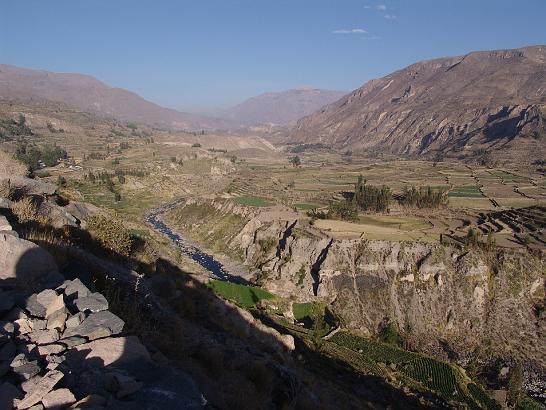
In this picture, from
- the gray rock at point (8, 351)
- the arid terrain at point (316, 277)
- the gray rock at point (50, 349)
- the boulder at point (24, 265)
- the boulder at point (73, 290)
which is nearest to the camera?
the gray rock at point (8, 351)

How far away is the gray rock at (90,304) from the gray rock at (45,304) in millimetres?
366

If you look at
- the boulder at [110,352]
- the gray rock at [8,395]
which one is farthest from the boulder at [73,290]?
the gray rock at [8,395]

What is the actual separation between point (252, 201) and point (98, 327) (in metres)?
64.3

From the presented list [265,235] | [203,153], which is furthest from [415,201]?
[203,153]

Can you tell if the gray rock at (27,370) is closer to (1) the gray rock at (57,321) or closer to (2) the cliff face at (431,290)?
(1) the gray rock at (57,321)

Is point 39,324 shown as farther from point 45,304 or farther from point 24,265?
point 24,265

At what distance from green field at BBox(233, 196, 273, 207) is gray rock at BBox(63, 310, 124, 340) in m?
59.8

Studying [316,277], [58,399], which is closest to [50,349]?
[58,399]

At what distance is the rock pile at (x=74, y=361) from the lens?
4610 mm

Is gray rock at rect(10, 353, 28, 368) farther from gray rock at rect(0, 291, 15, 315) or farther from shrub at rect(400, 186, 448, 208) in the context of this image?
shrub at rect(400, 186, 448, 208)

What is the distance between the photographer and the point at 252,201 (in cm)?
7031

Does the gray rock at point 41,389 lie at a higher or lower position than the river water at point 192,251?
higher

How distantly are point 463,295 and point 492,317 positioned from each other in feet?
10.1

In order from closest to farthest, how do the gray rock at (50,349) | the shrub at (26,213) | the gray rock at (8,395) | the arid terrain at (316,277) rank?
1. the gray rock at (8,395)
2. the gray rock at (50,349)
3. the arid terrain at (316,277)
4. the shrub at (26,213)
